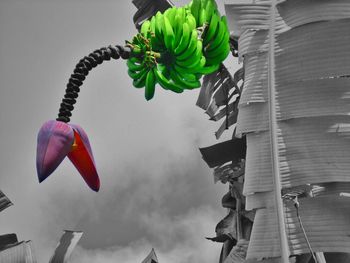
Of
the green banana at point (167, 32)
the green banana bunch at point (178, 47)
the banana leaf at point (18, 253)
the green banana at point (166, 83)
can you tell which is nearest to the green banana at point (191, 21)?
the green banana bunch at point (178, 47)

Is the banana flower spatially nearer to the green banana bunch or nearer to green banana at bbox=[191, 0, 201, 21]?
the green banana bunch

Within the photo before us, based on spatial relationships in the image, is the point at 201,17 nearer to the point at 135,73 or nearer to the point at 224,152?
the point at 135,73

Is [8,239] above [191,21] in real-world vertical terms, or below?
below

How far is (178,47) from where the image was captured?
2348 millimetres

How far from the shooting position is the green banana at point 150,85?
2416 mm

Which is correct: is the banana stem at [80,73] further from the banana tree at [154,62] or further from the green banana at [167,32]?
the green banana at [167,32]

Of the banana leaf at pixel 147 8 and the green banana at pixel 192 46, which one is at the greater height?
the banana leaf at pixel 147 8

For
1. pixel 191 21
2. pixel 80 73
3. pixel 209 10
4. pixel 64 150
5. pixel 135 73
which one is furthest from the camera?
pixel 209 10

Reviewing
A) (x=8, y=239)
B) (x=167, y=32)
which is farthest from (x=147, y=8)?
(x=8, y=239)

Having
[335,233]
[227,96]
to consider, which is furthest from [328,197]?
[227,96]

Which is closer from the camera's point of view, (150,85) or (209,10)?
(150,85)

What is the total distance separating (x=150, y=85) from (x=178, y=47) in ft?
0.78

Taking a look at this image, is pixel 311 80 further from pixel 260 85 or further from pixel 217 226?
pixel 217 226

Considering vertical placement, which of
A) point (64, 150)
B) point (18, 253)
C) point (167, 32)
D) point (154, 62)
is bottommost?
point (18, 253)
